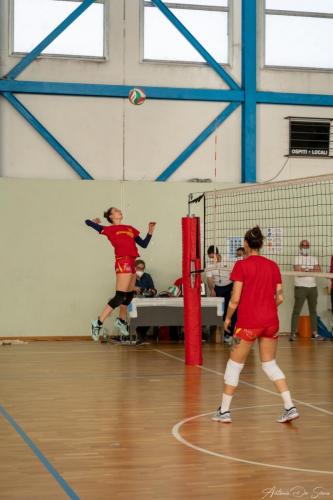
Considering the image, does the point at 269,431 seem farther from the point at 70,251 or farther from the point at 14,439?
the point at 70,251

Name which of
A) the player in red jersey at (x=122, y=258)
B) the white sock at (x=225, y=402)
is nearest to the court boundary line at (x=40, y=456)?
the white sock at (x=225, y=402)

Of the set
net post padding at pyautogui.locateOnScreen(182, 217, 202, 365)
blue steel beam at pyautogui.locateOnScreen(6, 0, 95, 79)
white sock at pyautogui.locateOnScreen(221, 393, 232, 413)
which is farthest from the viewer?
blue steel beam at pyautogui.locateOnScreen(6, 0, 95, 79)

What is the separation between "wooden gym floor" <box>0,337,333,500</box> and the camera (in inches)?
239

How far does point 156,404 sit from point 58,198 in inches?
368

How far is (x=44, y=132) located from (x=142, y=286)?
3.54 metres

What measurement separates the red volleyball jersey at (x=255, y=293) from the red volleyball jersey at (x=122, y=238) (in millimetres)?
6654

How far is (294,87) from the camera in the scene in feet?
65.2

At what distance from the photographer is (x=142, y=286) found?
59.2 ft

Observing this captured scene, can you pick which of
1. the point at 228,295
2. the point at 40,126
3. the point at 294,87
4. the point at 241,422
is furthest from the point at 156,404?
the point at 294,87

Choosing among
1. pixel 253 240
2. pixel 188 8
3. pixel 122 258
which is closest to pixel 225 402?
pixel 253 240

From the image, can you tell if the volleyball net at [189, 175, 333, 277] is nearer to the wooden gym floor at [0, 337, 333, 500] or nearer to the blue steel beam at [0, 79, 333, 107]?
the blue steel beam at [0, 79, 333, 107]

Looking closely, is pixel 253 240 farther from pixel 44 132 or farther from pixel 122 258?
pixel 44 132
